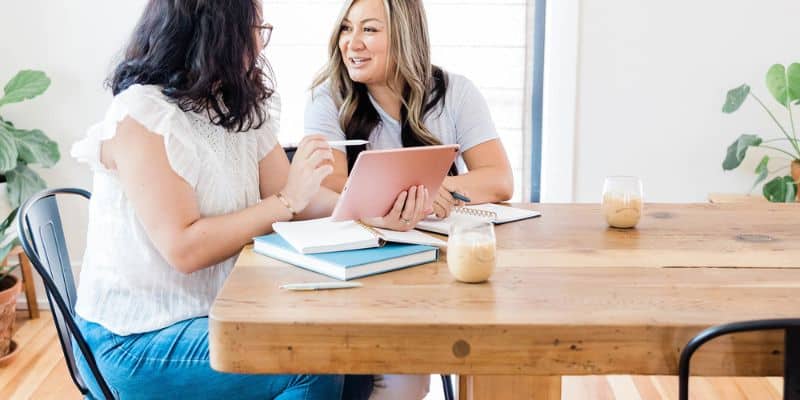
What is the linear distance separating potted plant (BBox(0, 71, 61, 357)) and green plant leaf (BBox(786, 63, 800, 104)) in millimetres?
2634

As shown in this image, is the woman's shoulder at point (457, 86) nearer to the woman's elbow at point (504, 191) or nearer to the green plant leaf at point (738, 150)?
the woman's elbow at point (504, 191)

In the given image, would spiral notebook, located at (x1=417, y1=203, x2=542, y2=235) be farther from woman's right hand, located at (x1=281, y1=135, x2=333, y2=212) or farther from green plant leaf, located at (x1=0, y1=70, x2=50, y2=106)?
green plant leaf, located at (x1=0, y1=70, x2=50, y2=106)

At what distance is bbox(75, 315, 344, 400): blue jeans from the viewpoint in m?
1.51

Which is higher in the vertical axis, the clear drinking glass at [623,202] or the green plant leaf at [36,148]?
the clear drinking glass at [623,202]

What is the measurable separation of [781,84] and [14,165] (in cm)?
269

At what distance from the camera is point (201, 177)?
1636mm

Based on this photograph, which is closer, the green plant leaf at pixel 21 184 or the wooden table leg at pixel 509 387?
the wooden table leg at pixel 509 387

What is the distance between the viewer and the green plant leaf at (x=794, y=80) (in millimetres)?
3068

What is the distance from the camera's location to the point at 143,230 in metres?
1.62

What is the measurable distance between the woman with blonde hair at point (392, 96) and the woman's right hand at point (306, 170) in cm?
47

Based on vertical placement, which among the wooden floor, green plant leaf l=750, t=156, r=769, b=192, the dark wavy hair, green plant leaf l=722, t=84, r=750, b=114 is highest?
the dark wavy hair

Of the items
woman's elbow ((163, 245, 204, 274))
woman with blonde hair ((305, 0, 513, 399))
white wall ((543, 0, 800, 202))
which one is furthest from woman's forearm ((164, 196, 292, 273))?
white wall ((543, 0, 800, 202))

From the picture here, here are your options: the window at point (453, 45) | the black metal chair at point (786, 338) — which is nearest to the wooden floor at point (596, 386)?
the window at point (453, 45)

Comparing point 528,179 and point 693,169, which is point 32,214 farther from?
point 693,169
